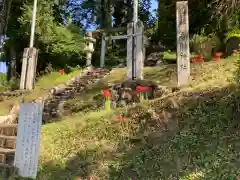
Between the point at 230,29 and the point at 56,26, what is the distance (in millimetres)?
9050

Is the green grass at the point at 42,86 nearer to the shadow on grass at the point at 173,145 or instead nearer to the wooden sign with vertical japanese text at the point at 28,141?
the wooden sign with vertical japanese text at the point at 28,141

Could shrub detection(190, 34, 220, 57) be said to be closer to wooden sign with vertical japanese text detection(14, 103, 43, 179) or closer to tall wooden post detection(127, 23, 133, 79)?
tall wooden post detection(127, 23, 133, 79)

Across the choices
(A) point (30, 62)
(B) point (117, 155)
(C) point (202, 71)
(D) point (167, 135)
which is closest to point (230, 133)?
(D) point (167, 135)

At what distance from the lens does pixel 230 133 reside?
21.1 ft

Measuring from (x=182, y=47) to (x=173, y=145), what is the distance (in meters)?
4.02

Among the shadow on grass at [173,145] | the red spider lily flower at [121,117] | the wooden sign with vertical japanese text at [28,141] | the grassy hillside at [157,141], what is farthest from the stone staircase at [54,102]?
the red spider lily flower at [121,117]

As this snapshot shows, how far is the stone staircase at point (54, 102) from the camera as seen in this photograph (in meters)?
7.57

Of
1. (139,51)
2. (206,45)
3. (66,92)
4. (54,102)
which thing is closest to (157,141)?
(139,51)

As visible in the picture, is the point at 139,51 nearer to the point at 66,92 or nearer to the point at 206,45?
the point at 206,45

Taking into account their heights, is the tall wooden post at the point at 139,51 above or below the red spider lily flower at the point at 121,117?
above

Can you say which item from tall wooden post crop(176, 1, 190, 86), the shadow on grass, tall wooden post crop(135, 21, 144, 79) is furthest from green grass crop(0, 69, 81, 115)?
the shadow on grass

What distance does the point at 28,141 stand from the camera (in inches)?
265

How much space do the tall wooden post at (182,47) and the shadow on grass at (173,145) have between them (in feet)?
5.54

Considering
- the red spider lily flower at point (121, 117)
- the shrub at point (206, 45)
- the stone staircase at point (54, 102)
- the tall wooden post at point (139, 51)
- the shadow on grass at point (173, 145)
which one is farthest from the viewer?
the shrub at point (206, 45)
